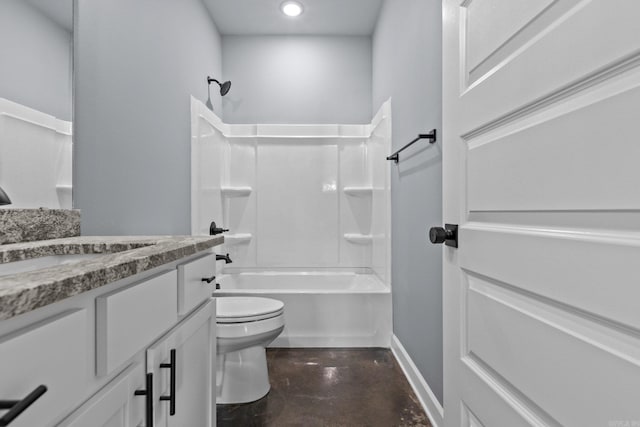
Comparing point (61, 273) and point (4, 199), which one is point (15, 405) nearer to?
point (61, 273)

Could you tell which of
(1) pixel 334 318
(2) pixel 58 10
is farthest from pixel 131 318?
(1) pixel 334 318

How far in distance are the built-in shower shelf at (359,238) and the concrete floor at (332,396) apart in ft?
3.46

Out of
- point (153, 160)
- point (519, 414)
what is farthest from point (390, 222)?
point (519, 414)

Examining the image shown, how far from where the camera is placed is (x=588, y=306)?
0.49 metres

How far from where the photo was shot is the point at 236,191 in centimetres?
321

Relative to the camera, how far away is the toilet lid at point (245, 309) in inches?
69.1

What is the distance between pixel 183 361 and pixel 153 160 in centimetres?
125

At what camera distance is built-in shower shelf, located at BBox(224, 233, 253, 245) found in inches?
125

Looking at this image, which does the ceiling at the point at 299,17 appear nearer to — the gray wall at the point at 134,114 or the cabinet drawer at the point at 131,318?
the gray wall at the point at 134,114

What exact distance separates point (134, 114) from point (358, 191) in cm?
198

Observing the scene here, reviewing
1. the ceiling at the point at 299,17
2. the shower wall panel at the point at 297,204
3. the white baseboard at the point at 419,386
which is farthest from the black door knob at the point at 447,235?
the ceiling at the point at 299,17

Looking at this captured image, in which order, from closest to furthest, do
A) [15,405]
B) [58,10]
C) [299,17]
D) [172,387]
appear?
[15,405], [172,387], [58,10], [299,17]

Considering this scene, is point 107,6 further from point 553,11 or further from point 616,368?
point 616,368

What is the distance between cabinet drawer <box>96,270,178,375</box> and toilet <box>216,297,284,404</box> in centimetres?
89
